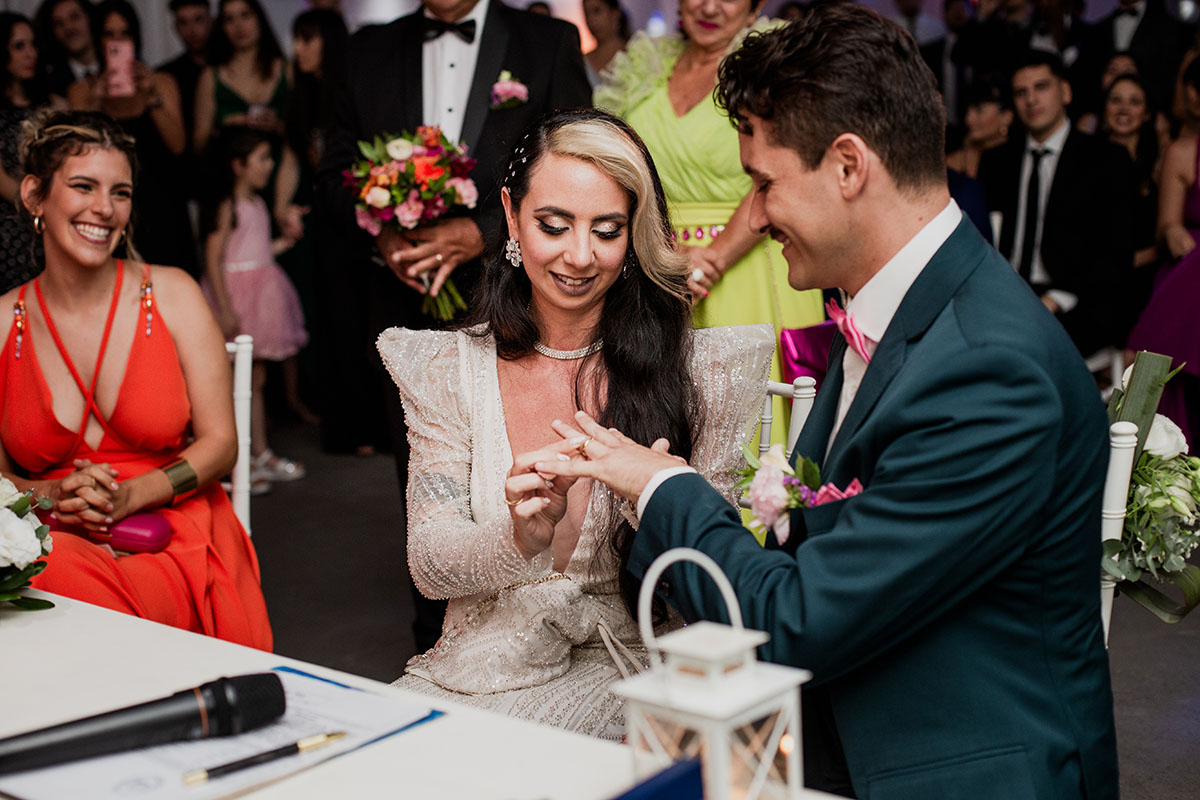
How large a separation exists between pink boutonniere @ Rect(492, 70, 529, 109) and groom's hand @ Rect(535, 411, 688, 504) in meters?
1.89

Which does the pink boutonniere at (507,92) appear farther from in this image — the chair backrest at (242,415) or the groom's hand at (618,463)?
the groom's hand at (618,463)

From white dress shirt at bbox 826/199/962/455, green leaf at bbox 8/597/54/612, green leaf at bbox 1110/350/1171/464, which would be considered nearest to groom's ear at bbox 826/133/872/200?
white dress shirt at bbox 826/199/962/455

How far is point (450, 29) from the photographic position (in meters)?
3.58

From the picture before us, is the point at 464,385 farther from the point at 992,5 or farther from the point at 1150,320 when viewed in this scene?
the point at 992,5

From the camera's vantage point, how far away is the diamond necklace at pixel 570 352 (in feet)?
7.94

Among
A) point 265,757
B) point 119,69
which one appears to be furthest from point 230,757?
point 119,69

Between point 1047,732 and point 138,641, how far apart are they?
3.89 feet

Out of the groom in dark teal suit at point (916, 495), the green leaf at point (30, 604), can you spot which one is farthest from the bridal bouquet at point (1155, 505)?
the green leaf at point (30, 604)

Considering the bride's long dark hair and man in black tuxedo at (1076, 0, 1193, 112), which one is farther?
man in black tuxedo at (1076, 0, 1193, 112)

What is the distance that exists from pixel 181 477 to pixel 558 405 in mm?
1005

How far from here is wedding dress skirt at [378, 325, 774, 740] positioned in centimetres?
212

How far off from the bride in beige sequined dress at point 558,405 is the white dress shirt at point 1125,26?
6.36 m

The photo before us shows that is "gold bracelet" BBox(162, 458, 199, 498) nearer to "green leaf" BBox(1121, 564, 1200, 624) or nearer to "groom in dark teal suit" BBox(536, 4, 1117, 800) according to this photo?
"groom in dark teal suit" BBox(536, 4, 1117, 800)

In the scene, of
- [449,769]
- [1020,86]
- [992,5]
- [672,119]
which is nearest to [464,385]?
[449,769]
